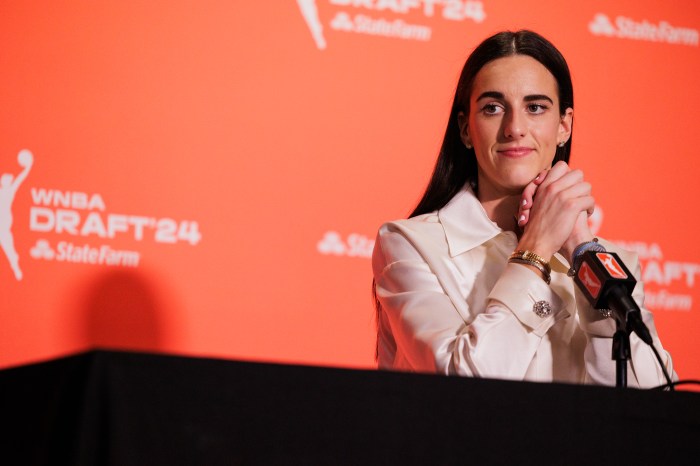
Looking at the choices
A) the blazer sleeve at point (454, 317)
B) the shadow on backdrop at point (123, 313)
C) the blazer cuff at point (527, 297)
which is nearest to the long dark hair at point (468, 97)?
the blazer sleeve at point (454, 317)

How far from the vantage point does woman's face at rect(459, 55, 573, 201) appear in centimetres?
208

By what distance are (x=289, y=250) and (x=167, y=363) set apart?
2.08m

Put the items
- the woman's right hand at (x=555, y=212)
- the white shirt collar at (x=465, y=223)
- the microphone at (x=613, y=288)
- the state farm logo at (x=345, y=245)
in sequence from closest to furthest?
the microphone at (x=613, y=288)
the woman's right hand at (x=555, y=212)
the white shirt collar at (x=465, y=223)
the state farm logo at (x=345, y=245)

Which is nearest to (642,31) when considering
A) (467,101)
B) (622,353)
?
(467,101)

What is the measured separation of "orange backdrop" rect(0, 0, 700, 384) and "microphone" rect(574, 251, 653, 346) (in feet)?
5.08

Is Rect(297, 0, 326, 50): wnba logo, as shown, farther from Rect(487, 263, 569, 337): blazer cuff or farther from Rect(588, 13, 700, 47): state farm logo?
Rect(487, 263, 569, 337): blazer cuff

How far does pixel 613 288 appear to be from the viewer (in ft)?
4.46

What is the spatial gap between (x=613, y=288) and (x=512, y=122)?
79 centimetres

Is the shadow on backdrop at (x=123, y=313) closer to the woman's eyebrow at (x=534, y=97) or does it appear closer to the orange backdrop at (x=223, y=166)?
the orange backdrop at (x=223, y=166)

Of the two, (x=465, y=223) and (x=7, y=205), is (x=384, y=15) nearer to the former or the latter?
(x=465, y=223)

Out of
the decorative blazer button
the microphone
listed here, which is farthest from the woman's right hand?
the microphone

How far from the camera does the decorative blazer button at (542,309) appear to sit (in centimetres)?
173

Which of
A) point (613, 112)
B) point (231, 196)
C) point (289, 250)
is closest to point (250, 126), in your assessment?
point (231, 196)

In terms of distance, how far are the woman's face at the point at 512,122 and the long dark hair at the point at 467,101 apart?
3cm
